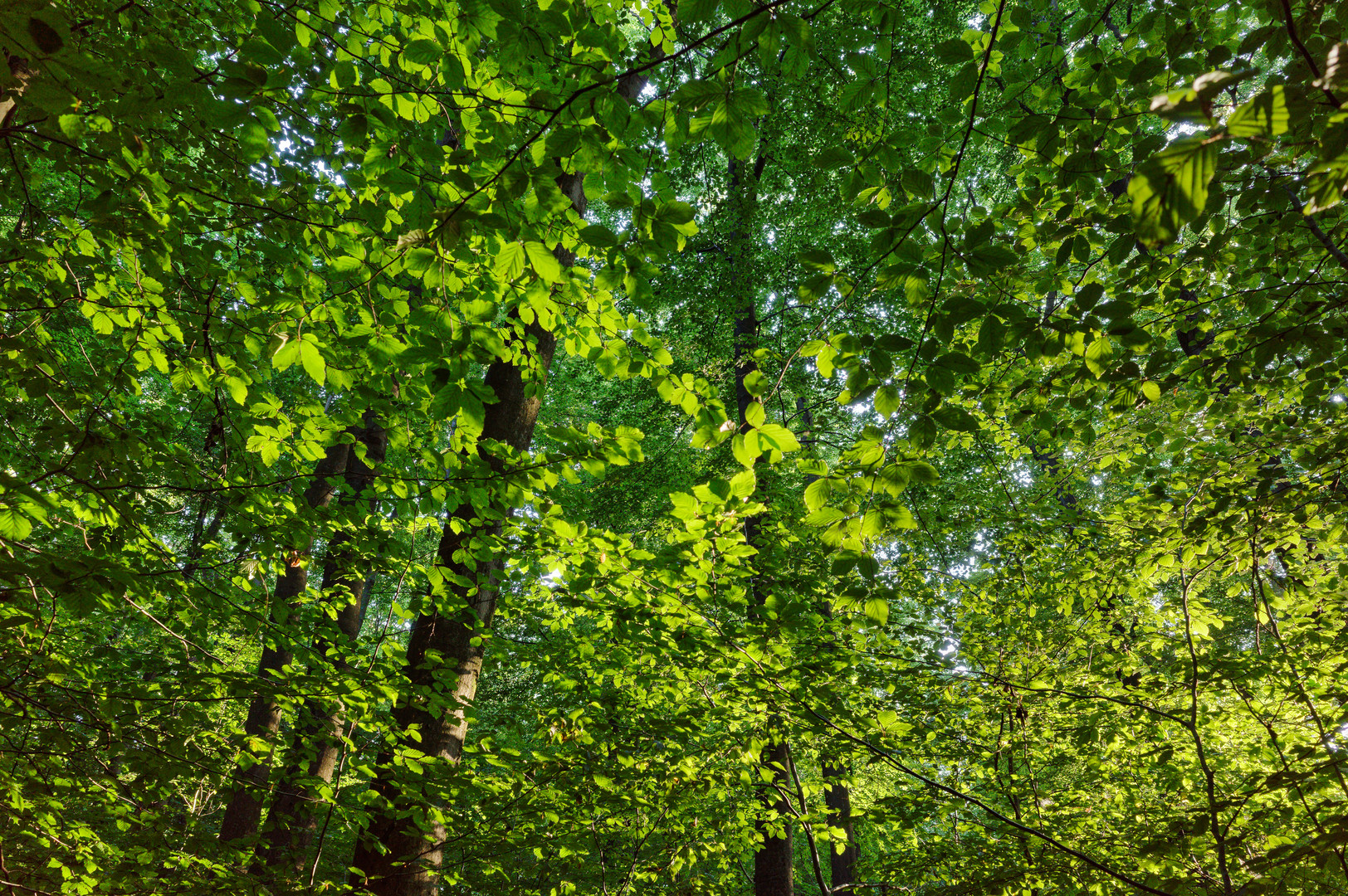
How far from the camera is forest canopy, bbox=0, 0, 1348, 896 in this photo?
1747 millimetres

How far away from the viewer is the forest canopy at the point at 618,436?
5.73 feet

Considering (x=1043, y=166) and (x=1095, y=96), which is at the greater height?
(x=1043, y=166)

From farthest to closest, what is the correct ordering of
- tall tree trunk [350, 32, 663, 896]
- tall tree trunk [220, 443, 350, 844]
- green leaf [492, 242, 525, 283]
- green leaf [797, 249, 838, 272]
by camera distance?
tall tree trunk [220, 443, 350, 844], tall tree trunk [350, 32, 663, 896], green leaf [492, 242, 525, 283], green leaf [797, 249, 838, 272]

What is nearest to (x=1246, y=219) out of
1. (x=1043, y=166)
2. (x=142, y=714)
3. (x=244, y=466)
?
(x=1043, y=166)

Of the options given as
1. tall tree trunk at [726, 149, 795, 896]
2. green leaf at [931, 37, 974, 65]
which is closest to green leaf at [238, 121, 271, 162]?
green leaf at [931, 37, 974, 65]

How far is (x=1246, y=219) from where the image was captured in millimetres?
3049

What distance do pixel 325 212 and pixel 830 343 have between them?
267cm

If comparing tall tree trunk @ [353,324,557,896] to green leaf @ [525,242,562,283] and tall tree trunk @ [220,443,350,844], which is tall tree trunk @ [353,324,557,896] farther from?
tall tree trunk @ [220,443,350,844]

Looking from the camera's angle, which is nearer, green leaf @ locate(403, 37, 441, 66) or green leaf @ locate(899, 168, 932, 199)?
green leaf @ locate(899, 168, 932, 199)

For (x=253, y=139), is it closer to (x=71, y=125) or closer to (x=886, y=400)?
(x=71, y=125)

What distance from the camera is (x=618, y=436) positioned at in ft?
9.35

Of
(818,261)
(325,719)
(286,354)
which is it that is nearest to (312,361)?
(286,354)

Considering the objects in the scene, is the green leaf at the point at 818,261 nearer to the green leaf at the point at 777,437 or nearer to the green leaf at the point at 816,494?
the green leaf at the point at 777,437

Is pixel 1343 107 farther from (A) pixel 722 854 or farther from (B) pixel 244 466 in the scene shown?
(A) pixel 722 854
